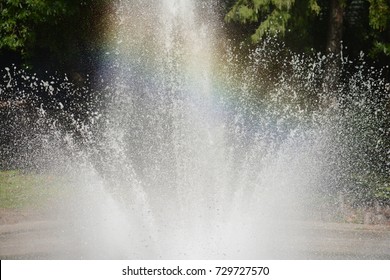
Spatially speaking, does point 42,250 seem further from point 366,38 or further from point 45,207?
point 366,38

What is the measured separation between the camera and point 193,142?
9922 mm

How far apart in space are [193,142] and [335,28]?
221 inches

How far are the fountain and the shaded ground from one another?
0.08 m

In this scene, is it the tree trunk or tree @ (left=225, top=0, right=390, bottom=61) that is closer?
tree @ (left=225, top=0, right=390, bottom=61)

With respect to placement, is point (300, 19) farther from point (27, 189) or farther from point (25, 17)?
point (27, 189)

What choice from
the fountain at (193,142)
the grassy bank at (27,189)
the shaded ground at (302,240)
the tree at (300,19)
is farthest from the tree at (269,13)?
the shaded ground at (302,240)

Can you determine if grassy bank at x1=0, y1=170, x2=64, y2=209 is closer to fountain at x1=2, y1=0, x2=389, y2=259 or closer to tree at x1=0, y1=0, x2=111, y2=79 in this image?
fountain at x1=2, y1=0, x2=389, y2=259

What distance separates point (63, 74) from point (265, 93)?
690 cm

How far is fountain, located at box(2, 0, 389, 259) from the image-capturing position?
6.98m

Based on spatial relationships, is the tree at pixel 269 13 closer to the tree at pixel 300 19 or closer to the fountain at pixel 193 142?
the tree at pixel 300 19

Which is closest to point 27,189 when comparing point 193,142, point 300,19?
point 193,142

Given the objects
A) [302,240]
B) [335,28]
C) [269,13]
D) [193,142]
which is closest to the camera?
[302,240]

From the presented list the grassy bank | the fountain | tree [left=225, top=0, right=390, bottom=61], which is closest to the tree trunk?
tree [left=225, top=0, right=390, bottom=61]
